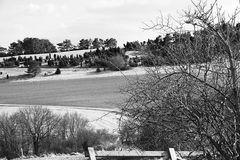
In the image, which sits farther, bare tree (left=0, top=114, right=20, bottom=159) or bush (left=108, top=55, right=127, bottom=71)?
bare tree (left=0, top=114, right=20, bottom=159)

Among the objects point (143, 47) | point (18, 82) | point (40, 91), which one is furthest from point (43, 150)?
point (18, 82)

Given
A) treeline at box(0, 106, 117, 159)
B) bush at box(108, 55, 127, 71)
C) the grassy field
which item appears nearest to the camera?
bush at box(108, 55, 127, 71)

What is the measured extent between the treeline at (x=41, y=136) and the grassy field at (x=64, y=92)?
15023mm

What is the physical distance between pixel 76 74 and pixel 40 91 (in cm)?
821

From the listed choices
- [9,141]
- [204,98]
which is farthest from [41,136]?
[204,98]

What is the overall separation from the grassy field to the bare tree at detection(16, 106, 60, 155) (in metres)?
14.9

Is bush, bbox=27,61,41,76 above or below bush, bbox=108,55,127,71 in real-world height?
below

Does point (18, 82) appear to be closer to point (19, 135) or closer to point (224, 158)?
point (19, 135)

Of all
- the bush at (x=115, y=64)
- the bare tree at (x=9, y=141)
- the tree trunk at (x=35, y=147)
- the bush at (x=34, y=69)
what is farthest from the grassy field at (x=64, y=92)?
the bush at (x=115, y=64)

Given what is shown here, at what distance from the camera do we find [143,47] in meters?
9.17

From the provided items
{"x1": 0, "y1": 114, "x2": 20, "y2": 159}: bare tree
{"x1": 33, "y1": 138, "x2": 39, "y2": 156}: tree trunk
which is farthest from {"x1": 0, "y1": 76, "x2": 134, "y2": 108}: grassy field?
{"x1": 0, "y1": 114, "x2": 20, "y2": 159}: bare tree

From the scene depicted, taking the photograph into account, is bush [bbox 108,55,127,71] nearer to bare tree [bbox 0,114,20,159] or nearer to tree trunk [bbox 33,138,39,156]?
tree trunk [bbox 33,138,39,156]

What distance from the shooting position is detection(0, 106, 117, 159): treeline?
16.5 metres

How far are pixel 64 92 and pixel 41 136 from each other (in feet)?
92.5
